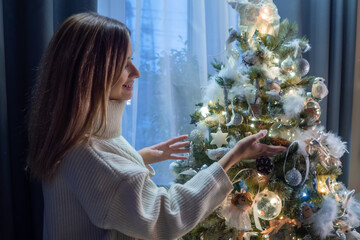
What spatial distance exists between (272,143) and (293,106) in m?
0.14

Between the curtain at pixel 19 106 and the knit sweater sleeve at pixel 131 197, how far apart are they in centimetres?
45

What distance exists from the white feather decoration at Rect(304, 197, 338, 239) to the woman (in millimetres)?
369

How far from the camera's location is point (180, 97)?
1.72 metres

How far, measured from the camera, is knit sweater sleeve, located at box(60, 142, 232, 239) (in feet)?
2.83

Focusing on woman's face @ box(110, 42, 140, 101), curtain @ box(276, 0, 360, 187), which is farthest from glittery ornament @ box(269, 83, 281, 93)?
curtain @ box(276, 0, 360, 187)

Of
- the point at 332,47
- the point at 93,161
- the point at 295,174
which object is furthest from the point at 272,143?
the point at 332,47

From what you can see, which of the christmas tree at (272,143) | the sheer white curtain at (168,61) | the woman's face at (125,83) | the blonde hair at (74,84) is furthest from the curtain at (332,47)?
the blonde hair at (74,84)

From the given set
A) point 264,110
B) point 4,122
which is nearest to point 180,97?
point 264,110

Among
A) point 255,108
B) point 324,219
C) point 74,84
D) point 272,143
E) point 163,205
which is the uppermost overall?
point 74,84

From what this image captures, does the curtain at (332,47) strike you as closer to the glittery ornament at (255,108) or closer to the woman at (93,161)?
the glittery ornament at (255,108)

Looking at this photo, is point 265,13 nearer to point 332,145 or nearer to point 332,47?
point 332,145

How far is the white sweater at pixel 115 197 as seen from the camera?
864mm

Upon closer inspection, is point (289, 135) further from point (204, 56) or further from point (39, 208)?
point (39, 208)

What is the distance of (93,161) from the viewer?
0.90 metres
